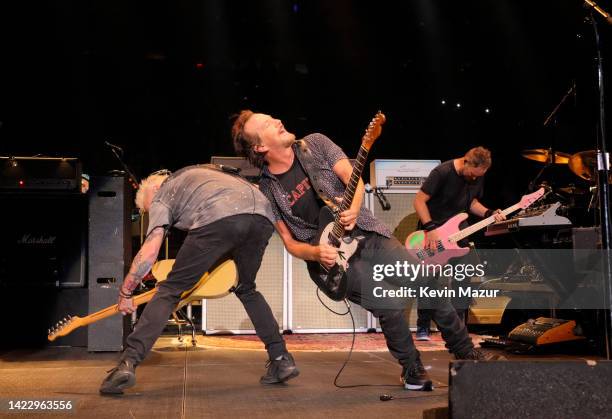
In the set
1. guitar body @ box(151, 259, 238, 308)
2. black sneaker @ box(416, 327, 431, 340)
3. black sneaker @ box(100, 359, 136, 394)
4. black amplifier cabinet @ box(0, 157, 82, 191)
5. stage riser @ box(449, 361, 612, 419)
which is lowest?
black sneaker @ box(416, 327, 431, 340)

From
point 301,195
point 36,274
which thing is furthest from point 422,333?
point 36,274

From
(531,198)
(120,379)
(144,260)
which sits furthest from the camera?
(531,198)

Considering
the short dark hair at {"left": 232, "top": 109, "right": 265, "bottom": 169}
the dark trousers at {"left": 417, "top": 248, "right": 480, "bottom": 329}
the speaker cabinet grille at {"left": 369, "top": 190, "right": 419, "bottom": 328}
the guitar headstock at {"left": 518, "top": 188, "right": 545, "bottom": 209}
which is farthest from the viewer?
the speaker cabinet grille at {"left": 369, "top": 190, "right": 419, "bottom": 328}

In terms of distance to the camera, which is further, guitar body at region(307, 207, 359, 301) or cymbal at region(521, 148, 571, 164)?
cymbal at region(521, 148, 571, 164)

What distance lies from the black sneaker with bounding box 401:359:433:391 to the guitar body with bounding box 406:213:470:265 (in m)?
2.41

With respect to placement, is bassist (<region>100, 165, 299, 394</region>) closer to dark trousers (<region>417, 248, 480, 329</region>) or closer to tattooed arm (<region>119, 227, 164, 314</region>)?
tattooed arm (<region>119, 227, 164, 314</region>)

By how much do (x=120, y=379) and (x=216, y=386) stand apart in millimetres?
567

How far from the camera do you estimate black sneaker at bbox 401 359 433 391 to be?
300 centimetres

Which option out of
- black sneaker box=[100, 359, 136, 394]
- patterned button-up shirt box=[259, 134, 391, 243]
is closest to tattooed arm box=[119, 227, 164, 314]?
black sneaker box=[100, 359, 136, 394]

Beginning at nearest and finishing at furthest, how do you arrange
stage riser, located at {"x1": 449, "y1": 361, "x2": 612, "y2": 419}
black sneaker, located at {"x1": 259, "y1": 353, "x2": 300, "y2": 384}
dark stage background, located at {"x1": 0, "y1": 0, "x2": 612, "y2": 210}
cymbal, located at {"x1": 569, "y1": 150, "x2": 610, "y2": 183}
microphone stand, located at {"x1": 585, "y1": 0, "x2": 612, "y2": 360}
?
stage riser, located at {"x1": 449, "y1": 361, "x2": 612, "y2": 419}
microphone stand, located at {"x1": 585, "y1": 0, "x2": 612, "y2": 360}
black sneaker, located at {"x1": 259, "y1": 353, "x2": 300, "y2": 384}
cymbal, located at {"x1": 569, "y1": 150, "x2": 610, "y2": 183}
dark stage background, located at {"x1": 0, "y1": 0, "x2": 612, "y2": 210}

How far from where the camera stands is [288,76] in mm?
9844

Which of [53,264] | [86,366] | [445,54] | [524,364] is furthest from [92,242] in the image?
[445,54]

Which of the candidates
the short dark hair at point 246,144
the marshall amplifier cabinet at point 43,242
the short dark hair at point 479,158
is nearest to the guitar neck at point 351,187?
the short dark hair at point 246,144

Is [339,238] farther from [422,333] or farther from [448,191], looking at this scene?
[422,333]
